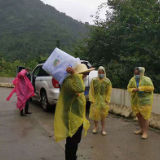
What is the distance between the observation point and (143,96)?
4.56 m

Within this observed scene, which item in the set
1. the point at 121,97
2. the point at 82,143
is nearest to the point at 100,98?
the point at 82,143

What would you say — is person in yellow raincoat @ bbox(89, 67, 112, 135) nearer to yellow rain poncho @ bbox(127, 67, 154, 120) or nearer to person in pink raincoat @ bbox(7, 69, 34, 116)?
yellow rain poncho @ bbox(127, 67, 154, 120)

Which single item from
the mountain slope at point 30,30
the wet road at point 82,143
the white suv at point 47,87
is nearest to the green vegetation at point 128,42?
the white suv at point 47,87

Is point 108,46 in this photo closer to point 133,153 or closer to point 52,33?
point 133,153

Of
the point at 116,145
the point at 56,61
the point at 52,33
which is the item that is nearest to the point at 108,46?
the point at 116,145

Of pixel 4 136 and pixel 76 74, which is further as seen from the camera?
pixel 4 136

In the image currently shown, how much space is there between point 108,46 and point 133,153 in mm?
7360

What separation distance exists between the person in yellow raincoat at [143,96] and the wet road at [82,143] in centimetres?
45

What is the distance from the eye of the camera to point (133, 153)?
3.77 meters

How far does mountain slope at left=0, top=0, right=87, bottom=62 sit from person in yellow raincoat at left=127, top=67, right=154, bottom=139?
3694 cm

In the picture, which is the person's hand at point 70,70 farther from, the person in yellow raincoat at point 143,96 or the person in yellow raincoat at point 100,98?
the person in yellow raincoat at point 143,96

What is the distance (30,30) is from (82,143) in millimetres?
71173

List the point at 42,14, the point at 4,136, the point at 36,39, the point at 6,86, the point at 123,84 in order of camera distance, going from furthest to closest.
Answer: the point at 42,14 < the point at 36,39 < the point at 6,86 < the point at 123,84 < the point at 4,136

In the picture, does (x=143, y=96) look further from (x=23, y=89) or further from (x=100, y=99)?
(x=23, y=89)
